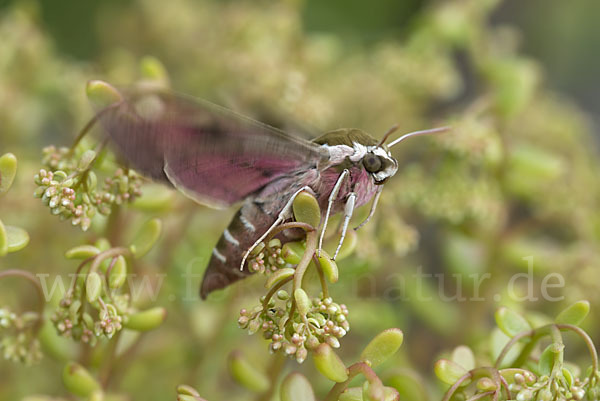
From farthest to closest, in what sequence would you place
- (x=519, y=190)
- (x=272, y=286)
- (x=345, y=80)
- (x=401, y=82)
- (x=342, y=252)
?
1. (x=345, y=80)
2. (x=401, y=82)
3. (x=519, y=190)
4. (x=342, y=252)
5. (x=272, y=286)

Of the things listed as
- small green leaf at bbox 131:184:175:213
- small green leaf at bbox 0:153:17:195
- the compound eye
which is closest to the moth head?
the compound eye

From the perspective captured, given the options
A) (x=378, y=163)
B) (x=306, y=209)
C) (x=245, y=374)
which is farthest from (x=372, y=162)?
(x=245, y=374)

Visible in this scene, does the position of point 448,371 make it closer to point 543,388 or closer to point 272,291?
point 543,388

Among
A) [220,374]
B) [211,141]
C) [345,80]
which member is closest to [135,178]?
[211,141]

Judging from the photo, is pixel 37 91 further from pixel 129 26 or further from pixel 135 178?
pixel 135 178

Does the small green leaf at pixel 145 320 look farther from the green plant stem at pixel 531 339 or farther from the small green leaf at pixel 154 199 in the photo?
the green plant stem at pixel 531 339

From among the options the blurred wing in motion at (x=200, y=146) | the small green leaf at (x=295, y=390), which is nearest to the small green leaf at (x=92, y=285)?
the blurred wing in motion at (x=200, y=146)

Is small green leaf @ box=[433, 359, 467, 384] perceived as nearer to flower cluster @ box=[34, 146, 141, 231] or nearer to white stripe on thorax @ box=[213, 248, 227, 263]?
white stripe on thorax @ box=[213, 248, 227, 263]

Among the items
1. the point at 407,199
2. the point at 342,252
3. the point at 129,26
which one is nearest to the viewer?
the point at 342,252
